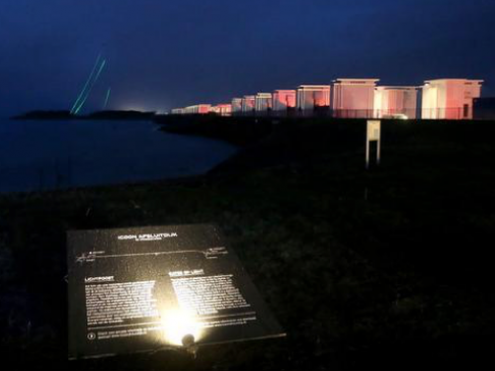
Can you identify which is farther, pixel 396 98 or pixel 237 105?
pixel 237 105

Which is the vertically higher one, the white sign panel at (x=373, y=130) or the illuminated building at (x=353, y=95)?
the illuminated building at (x=353, y=95)

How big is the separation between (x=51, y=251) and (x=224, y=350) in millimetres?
3252

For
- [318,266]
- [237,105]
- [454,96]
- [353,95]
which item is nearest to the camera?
[318,266]

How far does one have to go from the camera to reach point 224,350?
16.4ft

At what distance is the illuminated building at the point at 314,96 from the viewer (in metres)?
61.2

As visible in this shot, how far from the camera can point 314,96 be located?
201ft

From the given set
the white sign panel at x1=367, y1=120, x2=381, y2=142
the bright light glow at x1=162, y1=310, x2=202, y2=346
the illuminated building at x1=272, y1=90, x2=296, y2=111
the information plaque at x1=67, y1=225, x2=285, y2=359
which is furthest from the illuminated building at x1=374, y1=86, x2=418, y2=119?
the bright light glow at x1=162, y1=310, x2=202, y2=346

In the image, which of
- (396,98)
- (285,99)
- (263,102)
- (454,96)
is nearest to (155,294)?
(454,96)

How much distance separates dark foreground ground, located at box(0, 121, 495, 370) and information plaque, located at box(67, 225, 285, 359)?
304 millimetres

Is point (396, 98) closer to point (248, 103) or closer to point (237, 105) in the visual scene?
point (248, 103)

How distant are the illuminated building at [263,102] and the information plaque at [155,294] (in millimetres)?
79220

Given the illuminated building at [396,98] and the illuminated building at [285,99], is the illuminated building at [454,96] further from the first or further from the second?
the illuminated building at [285,99]

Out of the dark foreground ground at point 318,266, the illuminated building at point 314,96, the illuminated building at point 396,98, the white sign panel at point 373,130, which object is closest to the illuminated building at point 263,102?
the illuminated building at point 314,96

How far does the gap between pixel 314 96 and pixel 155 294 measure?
58176mm
